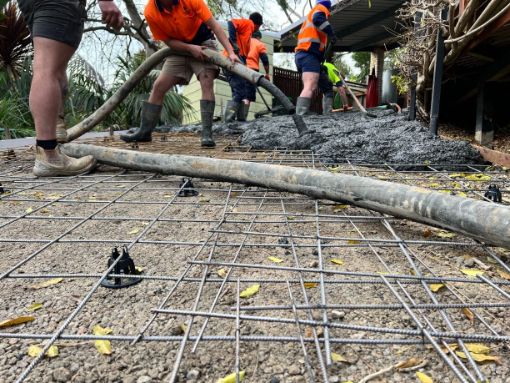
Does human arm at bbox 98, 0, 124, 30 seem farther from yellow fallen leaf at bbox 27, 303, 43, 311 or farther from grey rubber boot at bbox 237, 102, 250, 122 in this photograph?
grey rubber boot at bbox 237, 102, 250, 122

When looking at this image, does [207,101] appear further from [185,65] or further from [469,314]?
[469,314]

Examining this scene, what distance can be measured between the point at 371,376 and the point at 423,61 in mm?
3304

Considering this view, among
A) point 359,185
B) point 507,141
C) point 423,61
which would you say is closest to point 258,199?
point 359,185

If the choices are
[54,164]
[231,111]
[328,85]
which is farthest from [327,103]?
[54,164]

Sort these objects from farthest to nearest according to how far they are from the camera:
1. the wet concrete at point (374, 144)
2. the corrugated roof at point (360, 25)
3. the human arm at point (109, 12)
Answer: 1. the corrugated roof at point (360, 25)
2. the wet concrete at point (374, 144)
3. the human arm at point (109, 12)

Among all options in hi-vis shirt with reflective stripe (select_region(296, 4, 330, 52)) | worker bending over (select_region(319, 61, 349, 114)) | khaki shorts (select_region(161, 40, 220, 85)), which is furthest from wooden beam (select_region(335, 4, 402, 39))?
khaki shorts (select_region(161, 40, 220, 85))

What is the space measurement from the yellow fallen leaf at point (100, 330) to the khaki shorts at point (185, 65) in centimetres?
277

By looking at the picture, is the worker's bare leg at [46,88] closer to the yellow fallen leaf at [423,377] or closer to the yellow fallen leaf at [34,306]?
the yellow fallen leaf at [34,306]

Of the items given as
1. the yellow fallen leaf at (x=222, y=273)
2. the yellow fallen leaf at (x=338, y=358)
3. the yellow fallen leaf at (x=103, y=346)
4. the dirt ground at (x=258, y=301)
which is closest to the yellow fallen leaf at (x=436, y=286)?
the dirt ground at (x=258, y=301)

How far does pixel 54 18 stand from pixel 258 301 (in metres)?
1.84

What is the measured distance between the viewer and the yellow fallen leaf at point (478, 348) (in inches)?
30.2

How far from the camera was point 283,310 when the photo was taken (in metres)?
0.94

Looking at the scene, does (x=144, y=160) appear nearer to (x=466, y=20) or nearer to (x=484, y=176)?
(x=484, y=176)

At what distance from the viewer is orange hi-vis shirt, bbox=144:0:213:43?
3.01 meters
